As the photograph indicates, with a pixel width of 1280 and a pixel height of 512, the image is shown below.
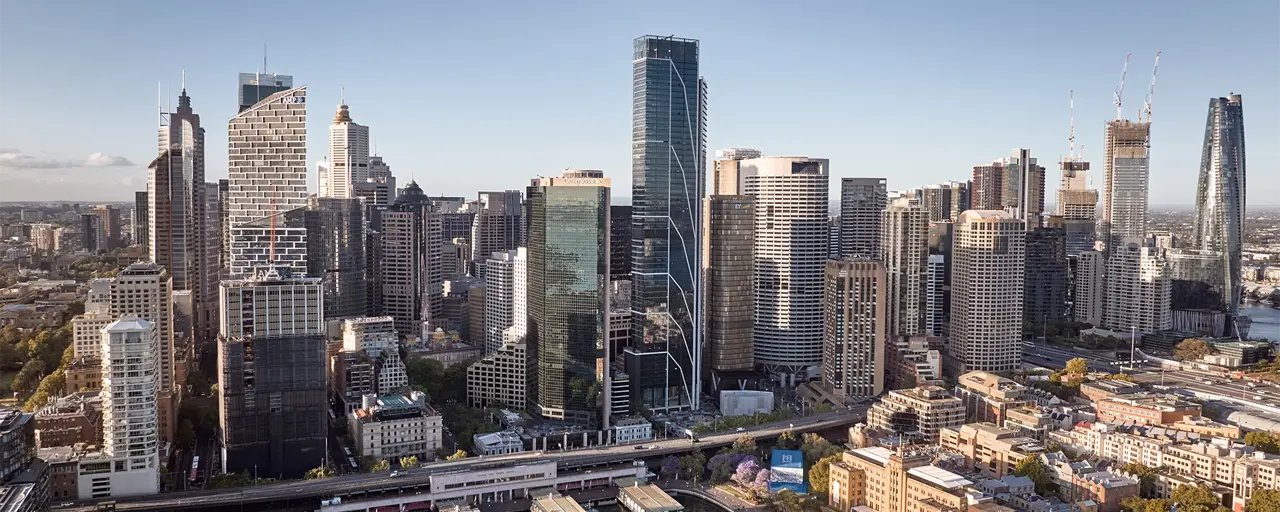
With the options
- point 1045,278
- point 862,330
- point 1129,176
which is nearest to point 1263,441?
point 862,330

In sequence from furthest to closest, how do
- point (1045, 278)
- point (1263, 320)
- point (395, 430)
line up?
point (1263, 320)
point (1045, 278)
point (395, 430)

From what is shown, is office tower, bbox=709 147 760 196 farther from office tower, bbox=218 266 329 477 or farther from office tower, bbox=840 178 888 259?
office tower, bbox=218 266 329 477

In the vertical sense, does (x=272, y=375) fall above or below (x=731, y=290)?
below

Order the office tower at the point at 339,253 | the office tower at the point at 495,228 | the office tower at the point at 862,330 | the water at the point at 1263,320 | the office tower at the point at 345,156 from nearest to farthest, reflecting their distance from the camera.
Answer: the office tower at the point at 862,330 < the office tower at the point at 339,253 < the water at the point at 1263,320 < the office tower at the point at 345,156 < the office tower at the point at 495,228

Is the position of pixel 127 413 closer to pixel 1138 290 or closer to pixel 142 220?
pixel 142 220

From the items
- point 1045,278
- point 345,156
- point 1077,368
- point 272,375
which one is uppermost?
point 345,156

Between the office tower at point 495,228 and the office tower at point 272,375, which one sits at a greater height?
the office tower at point 495,228

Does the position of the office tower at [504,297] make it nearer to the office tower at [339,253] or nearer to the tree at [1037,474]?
the office tower at [339,253]

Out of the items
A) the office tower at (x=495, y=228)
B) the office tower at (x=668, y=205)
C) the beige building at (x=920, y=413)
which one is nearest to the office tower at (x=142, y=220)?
the office tower at (x=668, y=205)
